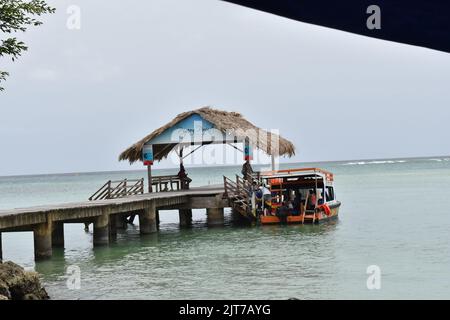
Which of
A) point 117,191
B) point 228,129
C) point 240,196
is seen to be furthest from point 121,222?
point 228,129

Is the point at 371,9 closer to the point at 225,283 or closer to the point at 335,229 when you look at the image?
the point at 225,283

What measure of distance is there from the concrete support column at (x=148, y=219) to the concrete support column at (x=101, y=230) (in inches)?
89.9

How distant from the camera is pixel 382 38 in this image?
1.73m

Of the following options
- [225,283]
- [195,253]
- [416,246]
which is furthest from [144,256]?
[416,246]

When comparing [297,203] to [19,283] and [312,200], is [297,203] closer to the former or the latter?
[312,200]

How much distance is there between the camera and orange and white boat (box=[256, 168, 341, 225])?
19219 mm

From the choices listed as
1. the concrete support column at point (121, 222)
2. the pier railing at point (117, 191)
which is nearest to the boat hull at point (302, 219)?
the pier railing at point (117, 191)

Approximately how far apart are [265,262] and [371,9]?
11.7 m

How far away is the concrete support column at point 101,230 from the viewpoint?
16328 millimetres

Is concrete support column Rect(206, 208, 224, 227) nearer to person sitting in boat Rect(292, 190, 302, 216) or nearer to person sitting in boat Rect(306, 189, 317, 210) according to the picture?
person sitting in boat Rect(292, 190, 302, 216)

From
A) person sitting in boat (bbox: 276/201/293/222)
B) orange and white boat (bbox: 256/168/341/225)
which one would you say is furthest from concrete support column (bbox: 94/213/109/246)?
person sitting in boat (bbox: 276/201/293/222)

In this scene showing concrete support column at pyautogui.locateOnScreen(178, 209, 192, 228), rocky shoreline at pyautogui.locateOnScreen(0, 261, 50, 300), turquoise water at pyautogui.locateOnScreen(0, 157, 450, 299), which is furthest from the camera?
concrete support column at pyautogui.locateOnScreen(178, 209, 192, 228)

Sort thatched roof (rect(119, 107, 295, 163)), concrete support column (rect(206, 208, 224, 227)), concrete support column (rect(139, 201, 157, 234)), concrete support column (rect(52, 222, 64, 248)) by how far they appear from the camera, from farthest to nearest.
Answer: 1. thatched roof (rect(119, 107, 295, 163))
2. concrete support column (rect(206, 208, 224, 227))
3. concrete support column (rect(139, 201, 157, 234))
4. concrete support column (rect(52, 222, 64, 248))

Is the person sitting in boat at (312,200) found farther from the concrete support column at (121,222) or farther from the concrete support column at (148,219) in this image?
the concrete support column at (121,222)
